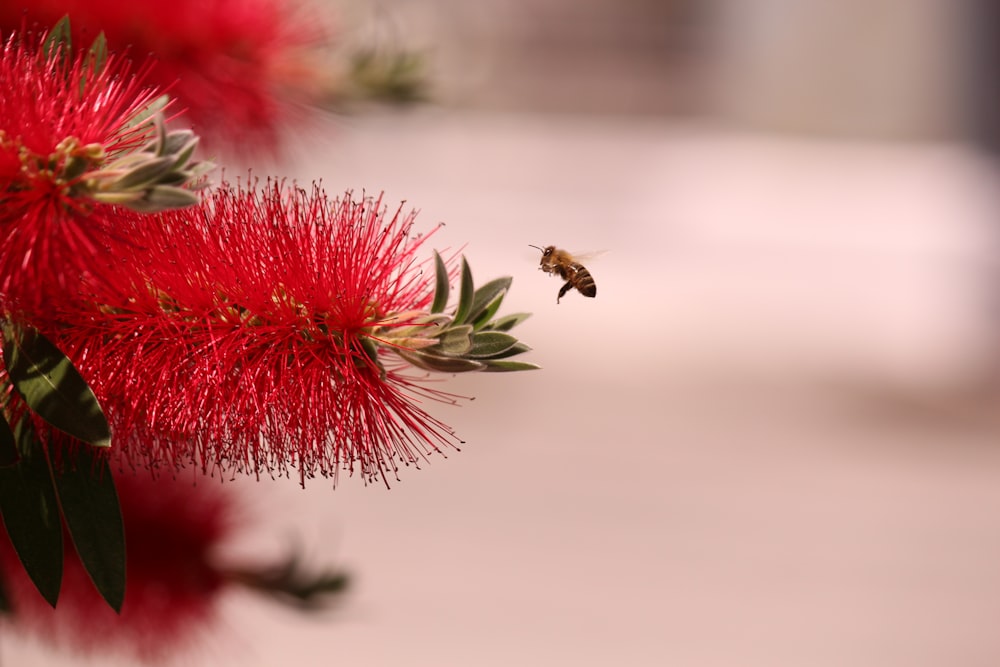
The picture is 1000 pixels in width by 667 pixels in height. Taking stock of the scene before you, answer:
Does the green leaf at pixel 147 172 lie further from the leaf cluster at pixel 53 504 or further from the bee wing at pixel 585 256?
the bee wing at pixel 585 256

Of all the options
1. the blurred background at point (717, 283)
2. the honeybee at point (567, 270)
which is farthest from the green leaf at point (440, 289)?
the blurred background at point (717, 283)

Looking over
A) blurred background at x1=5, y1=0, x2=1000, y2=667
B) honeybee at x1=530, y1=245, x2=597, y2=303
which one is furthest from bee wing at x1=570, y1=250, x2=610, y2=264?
blurred background at x1=5, y1=0, x2=1000, y2=667

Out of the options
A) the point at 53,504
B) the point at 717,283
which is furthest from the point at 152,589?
the point at 717,283

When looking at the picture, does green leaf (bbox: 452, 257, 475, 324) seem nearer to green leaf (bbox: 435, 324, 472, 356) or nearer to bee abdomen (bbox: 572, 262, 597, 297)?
green leaf (bbox: 435, 324, 472, 356)

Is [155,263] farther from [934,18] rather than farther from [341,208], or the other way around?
[934,18]

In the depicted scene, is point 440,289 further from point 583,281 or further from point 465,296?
point 583,281

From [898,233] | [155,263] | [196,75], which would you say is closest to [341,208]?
[155,263]

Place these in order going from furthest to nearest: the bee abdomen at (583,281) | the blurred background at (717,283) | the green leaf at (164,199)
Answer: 1. the blurred background at (717,283)
2. the bee abdomen at (583,281)
3. the green leaf at (164,199)
